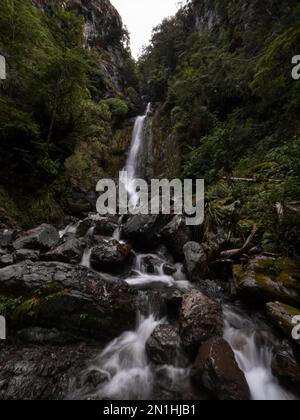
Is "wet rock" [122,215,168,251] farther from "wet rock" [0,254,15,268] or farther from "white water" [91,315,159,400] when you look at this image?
"wet rock" [0,254,15,268]

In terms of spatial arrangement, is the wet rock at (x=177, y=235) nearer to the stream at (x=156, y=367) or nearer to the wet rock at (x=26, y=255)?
the stream at (x=156, y=367)

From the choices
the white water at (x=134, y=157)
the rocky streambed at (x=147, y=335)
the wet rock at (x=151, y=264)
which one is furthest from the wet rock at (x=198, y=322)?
the white water at (x=134, y=157)

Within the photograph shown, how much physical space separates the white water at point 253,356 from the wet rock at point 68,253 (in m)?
3.72

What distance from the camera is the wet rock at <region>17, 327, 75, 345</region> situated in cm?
341

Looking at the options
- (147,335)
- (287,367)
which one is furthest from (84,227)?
(287,367)

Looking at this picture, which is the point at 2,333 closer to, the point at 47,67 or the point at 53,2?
the point at 47,67

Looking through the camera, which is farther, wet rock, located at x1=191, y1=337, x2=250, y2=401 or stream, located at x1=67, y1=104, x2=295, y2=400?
→ stream, located at x1=67, y1=104, x2=295, y2=400

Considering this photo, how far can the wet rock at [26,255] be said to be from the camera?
16.0ft

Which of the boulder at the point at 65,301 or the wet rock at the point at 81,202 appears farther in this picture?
the wet rock at the point at 81,202

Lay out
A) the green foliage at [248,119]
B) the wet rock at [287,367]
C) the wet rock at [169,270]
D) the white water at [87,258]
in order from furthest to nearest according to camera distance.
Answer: the wet rock at [169,270]
the white water at [87,258]
the green foliage at [248,119]
the wet rock at [287,367]

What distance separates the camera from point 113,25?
84.7 feet

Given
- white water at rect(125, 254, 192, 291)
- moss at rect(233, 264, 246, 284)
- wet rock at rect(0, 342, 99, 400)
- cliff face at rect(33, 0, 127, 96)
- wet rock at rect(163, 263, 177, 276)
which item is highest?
cliff face at rect(33, 0, 127, 96)

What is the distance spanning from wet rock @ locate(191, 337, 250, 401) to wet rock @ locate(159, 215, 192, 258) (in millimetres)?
3395

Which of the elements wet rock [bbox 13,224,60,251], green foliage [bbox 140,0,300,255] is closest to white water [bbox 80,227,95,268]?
wet rock [bbox 13,224,60,251]
